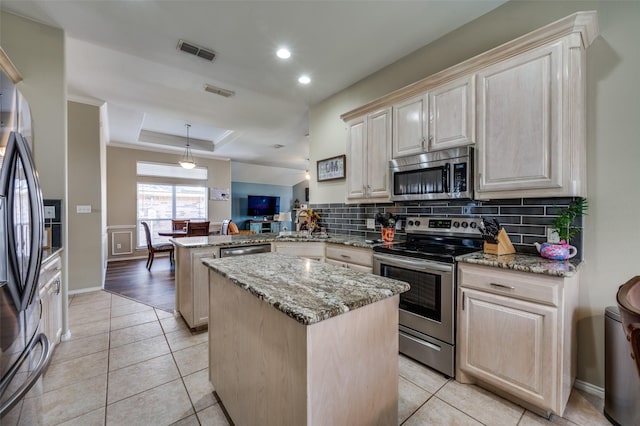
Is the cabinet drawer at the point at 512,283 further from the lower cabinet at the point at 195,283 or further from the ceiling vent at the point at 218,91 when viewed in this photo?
the ceiling vent at the point at 218,91

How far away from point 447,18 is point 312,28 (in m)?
1.15

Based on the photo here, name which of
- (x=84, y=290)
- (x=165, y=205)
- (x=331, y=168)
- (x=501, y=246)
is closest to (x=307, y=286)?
(x=501, y=246)

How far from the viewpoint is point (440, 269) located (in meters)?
1.87

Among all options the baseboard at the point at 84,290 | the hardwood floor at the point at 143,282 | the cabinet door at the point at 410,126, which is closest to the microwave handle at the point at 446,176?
the cabinet door at the point at 410,126

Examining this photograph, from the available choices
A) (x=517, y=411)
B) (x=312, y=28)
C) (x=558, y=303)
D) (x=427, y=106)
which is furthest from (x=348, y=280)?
(x=312, y=28)

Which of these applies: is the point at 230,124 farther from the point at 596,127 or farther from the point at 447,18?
the point at 596,127

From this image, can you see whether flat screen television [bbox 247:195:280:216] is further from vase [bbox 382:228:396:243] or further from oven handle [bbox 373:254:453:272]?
oven handle [bbox 373:254:453:272]

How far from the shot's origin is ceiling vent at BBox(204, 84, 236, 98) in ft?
11.3

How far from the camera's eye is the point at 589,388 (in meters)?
1.74

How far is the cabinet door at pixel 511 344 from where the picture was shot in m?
1.48

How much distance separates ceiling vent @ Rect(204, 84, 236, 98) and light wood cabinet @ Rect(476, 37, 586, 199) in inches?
118

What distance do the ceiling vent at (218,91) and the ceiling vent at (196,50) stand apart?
67cm

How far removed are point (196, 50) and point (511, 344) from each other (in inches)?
140

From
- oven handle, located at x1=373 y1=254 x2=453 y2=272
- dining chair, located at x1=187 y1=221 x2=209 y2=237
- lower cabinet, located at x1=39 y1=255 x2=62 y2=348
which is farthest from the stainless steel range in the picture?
dining chair, located at x1=187 y1=221 x2=209 y2=237
